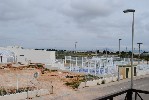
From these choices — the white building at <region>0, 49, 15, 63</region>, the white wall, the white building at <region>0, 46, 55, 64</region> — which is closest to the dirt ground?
the white wall

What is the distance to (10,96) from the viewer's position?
22.0 meters

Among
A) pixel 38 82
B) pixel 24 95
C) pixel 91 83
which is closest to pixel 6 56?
pixel 38 82

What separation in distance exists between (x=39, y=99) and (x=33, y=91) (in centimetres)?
123

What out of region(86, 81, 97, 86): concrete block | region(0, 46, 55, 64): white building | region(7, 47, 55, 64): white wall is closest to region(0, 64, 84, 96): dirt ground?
region(86, 81, 97, 86): concrete block

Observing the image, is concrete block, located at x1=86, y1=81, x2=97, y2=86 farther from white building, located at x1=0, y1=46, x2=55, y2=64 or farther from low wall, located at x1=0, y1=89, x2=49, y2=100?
white building, located at x1=0, y1=46, x2=55, y2=64

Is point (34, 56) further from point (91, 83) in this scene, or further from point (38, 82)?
point (91, 83)

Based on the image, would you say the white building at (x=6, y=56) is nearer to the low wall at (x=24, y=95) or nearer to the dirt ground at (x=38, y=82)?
the dirt ground at (x=38, y=82)

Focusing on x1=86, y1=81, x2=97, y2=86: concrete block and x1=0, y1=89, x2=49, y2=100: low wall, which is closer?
x1=0, y1=89, x2=49, y2=100: low wall

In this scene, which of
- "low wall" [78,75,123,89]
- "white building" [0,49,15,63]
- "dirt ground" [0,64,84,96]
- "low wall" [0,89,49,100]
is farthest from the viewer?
"white building" [0,49,15,63]

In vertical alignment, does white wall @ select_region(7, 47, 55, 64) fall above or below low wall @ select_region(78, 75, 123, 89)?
above

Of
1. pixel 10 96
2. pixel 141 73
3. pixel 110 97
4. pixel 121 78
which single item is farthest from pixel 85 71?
pixel 110 97

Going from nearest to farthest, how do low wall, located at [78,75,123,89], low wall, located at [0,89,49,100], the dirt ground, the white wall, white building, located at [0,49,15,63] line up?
low wall, located at [0,89,49,100]
the dirt ground
low wall, located at [78,75,123,89]
the white wall
white building, located at [0,49,15,63]

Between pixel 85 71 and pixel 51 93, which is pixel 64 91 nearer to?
pixel 51 93

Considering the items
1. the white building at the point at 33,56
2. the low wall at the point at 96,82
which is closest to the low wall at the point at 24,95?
the low wall at the point at 96,82
